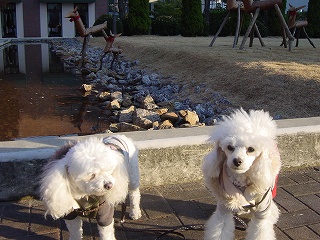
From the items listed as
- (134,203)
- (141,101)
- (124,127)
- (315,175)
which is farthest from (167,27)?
(134,203)

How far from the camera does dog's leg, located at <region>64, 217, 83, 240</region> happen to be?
2.76 metres

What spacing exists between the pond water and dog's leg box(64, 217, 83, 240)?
3612mm

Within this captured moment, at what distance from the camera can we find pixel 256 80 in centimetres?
789

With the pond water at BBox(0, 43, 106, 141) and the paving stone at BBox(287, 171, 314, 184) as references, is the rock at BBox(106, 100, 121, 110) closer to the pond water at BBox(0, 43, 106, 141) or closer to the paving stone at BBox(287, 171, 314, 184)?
the pond water at BBox(0, 43, 106, 141)

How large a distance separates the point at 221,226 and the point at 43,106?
635cm

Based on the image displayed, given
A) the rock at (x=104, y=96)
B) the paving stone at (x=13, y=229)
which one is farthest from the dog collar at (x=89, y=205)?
Result: the rock at (x=104, y=96)

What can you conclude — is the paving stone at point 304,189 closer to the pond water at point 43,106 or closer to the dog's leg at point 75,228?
the dog's leg at point 75,228

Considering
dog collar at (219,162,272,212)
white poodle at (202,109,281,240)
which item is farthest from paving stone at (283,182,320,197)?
dog collar at (219,162,272,212)

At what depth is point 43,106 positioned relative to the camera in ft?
27.1

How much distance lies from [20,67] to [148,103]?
8715 millimetres

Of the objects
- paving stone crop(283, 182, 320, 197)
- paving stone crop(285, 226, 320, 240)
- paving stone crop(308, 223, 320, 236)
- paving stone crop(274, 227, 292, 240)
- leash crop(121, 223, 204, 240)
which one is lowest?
leash crop(121, 223, 204, 240)

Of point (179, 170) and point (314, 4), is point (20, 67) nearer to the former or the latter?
point (179, 170)

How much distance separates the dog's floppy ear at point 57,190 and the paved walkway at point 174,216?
2.04ft

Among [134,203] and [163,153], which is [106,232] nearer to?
[134,203]
